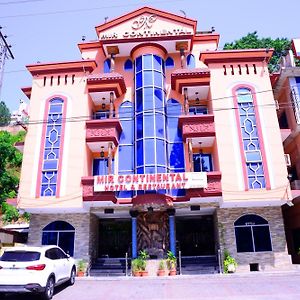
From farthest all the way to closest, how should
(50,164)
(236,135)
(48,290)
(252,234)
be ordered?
(50,164) < (236,135) < (252,234) < (48,290)

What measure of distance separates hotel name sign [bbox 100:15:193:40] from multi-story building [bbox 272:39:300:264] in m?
7.41

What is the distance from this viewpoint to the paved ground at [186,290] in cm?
1083

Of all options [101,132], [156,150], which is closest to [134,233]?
[156,150]

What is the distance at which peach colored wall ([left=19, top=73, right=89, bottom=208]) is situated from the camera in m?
19.1

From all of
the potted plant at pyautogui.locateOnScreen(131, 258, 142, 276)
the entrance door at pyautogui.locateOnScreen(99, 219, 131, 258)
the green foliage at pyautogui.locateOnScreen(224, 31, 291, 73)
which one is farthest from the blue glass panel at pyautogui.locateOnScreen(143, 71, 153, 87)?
the green foliage at pyautogui.locateOnScreen(224, 31, 291, 73)

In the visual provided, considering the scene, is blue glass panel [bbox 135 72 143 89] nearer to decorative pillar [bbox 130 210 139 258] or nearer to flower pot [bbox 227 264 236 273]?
decorative pillar [bbox 130 210 139 258]

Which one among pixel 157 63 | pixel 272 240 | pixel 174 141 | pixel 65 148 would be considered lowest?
pixel 272 240

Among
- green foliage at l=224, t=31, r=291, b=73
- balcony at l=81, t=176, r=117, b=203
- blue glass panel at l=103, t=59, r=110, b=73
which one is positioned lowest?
balcony at l=81, t=176, r=117, b=203

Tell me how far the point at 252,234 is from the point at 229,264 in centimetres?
241

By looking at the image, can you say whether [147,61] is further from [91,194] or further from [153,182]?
[91,194]

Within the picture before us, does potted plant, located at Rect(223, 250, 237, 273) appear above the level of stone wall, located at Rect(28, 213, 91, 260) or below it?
below

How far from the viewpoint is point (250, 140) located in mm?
19891

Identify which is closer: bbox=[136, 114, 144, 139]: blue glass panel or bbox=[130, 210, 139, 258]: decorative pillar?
bbox=[130, 210, 139, 258]: decorative pillar

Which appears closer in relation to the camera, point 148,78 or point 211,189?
point 211,189
